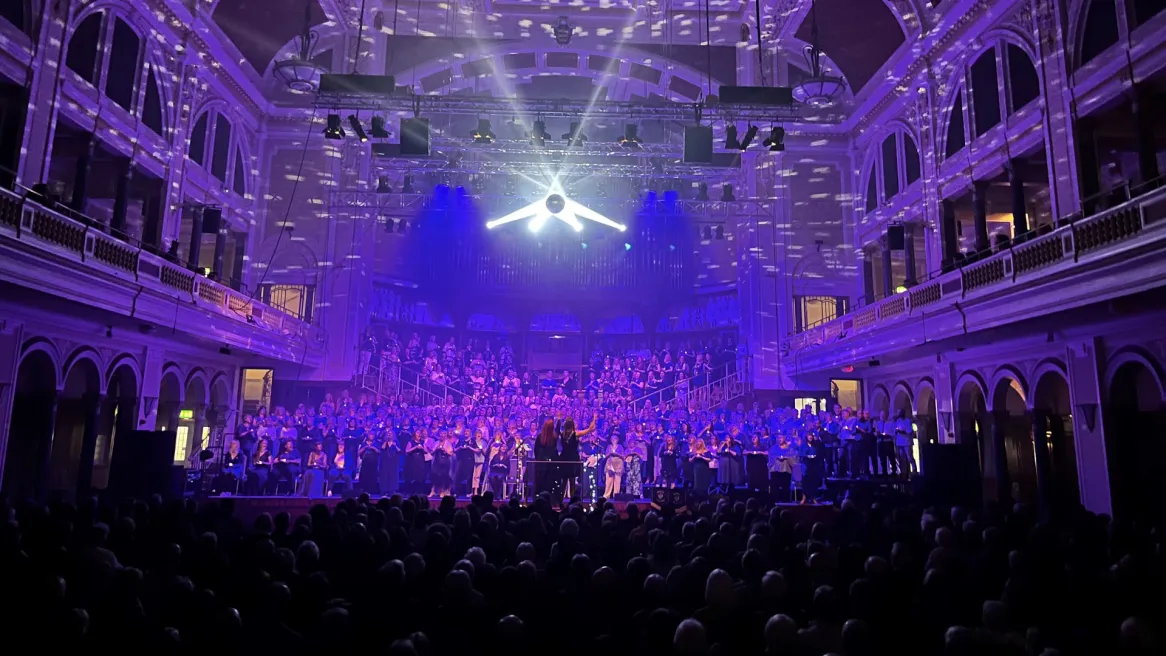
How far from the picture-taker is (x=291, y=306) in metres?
24.4

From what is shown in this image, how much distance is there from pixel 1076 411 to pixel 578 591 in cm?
1310

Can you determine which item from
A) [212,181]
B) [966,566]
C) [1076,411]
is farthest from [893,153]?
[212,181]

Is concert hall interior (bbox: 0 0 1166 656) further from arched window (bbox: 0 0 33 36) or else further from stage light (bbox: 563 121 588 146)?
stage light (bbox: 563 121 588 146)

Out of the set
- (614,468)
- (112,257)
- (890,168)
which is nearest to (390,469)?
(614,468)

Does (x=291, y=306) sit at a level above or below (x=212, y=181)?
below

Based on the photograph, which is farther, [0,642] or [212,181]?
[212,181]

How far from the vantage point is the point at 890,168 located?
891 inches

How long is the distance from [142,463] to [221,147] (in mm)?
12943

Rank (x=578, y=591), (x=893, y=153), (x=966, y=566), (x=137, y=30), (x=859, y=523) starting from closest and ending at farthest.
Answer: (x=578, y=591), (x=966, y=566), (x=859, y=523), (x=137, y=30), (x=893, y=153)

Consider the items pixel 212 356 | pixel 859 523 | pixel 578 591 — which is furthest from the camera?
pixel 212 356

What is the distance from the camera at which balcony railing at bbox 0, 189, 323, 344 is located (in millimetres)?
10555

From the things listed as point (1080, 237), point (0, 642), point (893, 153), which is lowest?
point (0, 642)

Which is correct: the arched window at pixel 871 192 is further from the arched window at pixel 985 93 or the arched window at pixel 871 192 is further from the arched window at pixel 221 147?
the arched window at pixel 221 147

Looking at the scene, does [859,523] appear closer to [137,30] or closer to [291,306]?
[137,30]
